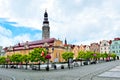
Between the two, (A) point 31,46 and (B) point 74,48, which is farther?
(B) point 74,48

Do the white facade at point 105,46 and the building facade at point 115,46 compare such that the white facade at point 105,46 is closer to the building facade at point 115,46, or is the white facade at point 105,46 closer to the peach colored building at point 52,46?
the building facade at point 115,46

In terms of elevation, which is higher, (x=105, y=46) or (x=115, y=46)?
(x=105, y=46)

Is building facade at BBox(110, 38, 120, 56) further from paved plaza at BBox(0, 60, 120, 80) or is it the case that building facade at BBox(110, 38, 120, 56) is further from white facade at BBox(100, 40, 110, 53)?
paved plaza at BBox(0, 60, 120, 80)

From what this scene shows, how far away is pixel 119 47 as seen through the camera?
153875mm

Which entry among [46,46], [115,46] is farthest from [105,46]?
[46,46]

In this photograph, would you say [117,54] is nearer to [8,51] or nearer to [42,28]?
[42,28]

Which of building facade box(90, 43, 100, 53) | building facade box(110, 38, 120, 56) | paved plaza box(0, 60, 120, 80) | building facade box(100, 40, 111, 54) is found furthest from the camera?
building facade box(90, 43, 100, 53)

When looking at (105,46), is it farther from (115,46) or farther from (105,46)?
(115,46)

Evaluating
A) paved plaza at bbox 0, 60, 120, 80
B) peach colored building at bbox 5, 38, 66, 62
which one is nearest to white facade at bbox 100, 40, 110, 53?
peach colored building at bbox 5, 38, 66, 62

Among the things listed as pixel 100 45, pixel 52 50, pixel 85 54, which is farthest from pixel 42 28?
pixel 100 45

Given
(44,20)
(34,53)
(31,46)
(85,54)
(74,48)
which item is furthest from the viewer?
(74,48)

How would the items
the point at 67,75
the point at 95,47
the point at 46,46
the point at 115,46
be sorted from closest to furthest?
the point at 67,75 → the point at 46,46 → the point at 115,46 → the point at 95,47

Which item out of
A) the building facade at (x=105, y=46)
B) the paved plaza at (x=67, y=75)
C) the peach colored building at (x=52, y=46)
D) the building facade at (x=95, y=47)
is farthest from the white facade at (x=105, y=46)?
the paved plaza at (x=67, y=75)

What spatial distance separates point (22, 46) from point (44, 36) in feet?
51.4
